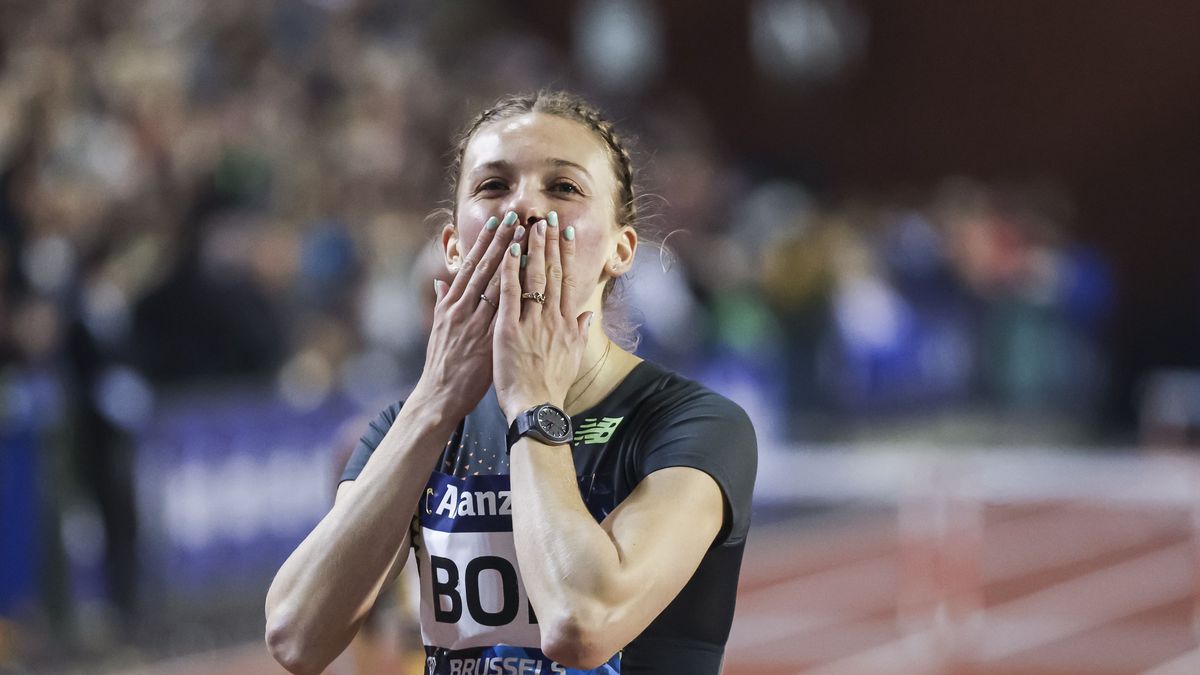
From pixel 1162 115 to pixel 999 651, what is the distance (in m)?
15.1

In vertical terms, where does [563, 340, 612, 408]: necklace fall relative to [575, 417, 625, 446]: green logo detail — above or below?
above

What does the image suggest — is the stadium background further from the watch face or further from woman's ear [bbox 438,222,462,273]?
the watch face

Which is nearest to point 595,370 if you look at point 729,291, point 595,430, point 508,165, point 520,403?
point 595,430

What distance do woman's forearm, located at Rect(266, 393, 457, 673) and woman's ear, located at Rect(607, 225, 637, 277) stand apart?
396 millimetres

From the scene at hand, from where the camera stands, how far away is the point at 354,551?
234 centimetres

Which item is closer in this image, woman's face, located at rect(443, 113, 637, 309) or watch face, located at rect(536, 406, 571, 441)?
watch face, located at rect(536, 406, 571, 441)

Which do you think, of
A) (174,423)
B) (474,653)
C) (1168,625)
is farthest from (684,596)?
(1168,625)

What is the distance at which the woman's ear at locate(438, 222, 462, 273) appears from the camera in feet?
8.50

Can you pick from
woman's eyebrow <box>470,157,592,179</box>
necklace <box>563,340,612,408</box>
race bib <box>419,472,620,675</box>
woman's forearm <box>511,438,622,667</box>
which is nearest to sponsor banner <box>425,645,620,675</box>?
race bib <box>419,472,620,675</box>

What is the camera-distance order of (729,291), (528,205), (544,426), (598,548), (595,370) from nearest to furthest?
1. (598,548)
2. (544,426)
3. (528,205)
4. (595,370)
5. (729,291)

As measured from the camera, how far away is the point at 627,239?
2.61 meters

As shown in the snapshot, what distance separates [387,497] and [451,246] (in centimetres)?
50

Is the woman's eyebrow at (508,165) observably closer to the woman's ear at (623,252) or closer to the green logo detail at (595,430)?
the woman's ear at (623,252)

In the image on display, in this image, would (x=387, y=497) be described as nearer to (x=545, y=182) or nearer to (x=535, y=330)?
(x=535, y=330)
